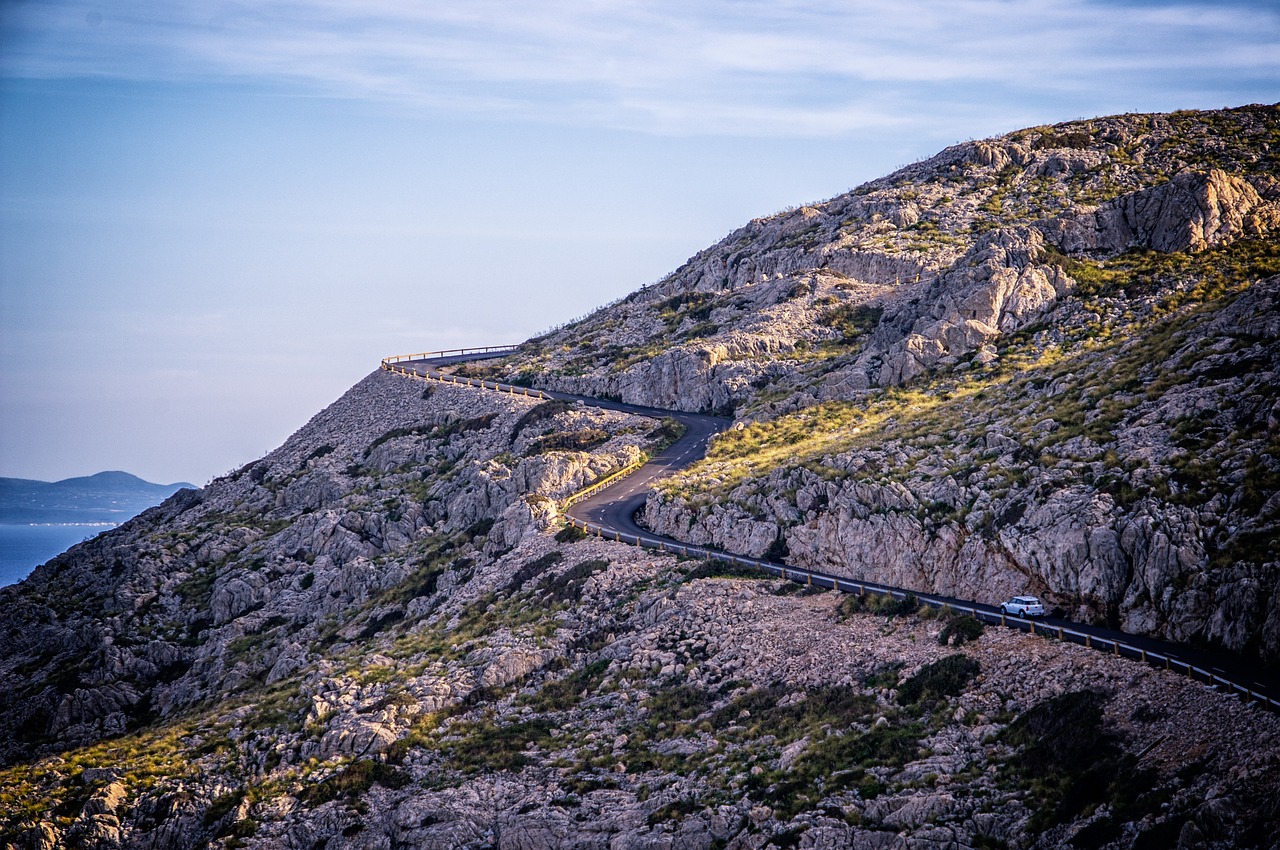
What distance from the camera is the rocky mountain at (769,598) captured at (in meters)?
35.8

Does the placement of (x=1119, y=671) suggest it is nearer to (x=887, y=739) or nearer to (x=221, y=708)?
(x=887, y=739)

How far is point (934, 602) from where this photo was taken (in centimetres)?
4734

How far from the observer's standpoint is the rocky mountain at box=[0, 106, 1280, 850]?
35812 millimetres

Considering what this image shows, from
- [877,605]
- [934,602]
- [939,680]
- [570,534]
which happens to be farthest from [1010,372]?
[939,680]

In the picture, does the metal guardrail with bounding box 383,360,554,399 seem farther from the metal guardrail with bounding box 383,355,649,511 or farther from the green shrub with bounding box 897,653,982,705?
the green shrub with bounding box 897,653,982,705

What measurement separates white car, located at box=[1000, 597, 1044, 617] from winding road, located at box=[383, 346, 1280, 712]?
14.7 inches

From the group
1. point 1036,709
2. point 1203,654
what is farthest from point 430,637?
point 1203,654

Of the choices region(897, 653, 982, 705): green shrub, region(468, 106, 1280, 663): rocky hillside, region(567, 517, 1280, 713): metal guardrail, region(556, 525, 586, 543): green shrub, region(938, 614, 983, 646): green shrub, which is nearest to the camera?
region(567, 517, 1280, 713): metal guardrail

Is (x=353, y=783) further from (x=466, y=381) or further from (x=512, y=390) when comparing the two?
(x=466, y=381)

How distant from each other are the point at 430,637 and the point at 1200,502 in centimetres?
3830

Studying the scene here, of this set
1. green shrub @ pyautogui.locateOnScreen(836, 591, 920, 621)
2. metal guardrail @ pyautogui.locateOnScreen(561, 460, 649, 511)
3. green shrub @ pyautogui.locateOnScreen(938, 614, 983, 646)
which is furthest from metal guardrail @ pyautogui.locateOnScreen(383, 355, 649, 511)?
green shrub @ pyautogui.locateOnScreen(938, 614, 983, 646)

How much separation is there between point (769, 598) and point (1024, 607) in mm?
11880

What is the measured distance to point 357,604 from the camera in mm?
70500

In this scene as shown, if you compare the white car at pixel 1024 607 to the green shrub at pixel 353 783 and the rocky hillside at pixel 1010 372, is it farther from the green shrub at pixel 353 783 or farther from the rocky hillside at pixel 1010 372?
the green shrub at pixel 353 783
